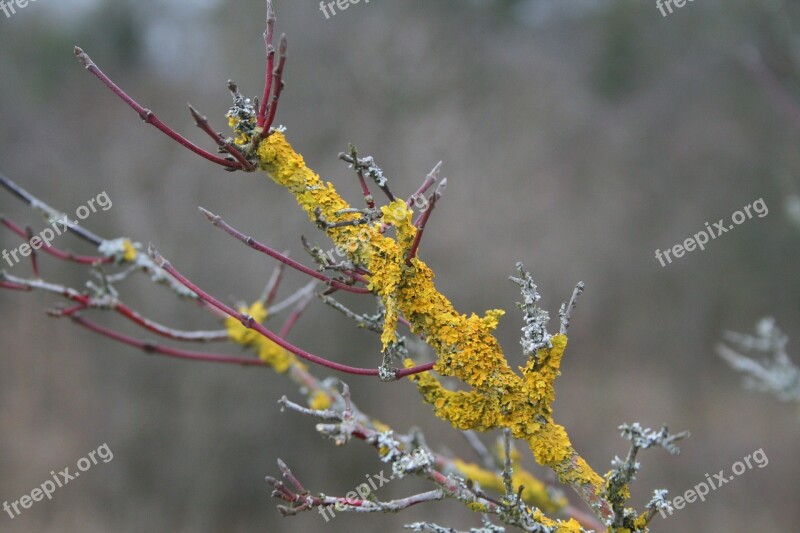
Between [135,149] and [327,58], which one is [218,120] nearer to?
[135,149]

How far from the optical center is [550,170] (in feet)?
33.9

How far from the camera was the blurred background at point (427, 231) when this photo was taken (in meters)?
6.68

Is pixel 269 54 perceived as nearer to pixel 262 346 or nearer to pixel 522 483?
pixel 262 346

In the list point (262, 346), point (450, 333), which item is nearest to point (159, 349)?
point (262, 346)

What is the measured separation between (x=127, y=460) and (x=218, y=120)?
4.04 metres

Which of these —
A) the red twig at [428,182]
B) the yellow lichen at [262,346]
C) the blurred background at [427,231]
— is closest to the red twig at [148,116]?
the red twig at [428,182]

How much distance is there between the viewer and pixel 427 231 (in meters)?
7.91

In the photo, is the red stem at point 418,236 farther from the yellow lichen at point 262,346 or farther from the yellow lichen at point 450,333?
the yellow lichen at point 262,346

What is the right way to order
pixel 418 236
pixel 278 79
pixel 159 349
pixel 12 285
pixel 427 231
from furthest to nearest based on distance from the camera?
pixel 427 231
pixel 159 349
pixel 12 285
pixel 418 236
pixel 278 79

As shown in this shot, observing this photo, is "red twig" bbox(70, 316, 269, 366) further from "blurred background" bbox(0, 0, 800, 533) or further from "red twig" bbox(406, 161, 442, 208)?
"blurred background" bbox(0, 0, 800, 533)

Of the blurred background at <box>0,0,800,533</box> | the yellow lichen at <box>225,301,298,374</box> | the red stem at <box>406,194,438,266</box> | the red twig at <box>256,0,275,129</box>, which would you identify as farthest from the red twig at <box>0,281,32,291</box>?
the blurred background at <box>0,0,800,533</box>

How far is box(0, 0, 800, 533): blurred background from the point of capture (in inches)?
263

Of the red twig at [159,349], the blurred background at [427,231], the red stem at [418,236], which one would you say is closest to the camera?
the red stem at [418,236]

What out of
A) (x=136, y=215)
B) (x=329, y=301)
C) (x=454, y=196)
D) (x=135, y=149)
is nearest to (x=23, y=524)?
(x=136, y=215)
